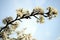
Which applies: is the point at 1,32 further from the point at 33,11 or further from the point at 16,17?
the point at 33,11

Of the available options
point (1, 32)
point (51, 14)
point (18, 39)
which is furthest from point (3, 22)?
point (51, 14)

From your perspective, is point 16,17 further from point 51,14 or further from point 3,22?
point 51,14

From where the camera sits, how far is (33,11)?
10.8 metres

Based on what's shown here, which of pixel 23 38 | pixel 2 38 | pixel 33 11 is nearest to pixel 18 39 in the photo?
pixel 23 38

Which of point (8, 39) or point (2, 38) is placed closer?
point (2, 38)

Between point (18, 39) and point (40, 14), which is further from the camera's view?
point (18, 39)

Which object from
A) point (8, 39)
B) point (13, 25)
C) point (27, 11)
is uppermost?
point (27, 11)

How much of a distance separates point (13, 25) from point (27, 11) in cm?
107

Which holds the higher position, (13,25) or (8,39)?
(13,25)

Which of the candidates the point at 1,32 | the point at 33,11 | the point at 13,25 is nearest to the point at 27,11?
the point at 33,11

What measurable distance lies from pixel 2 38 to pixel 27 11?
1924mm

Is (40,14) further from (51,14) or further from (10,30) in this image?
(10,30)

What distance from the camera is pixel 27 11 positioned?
36.0ft

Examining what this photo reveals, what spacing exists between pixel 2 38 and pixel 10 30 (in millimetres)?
792
